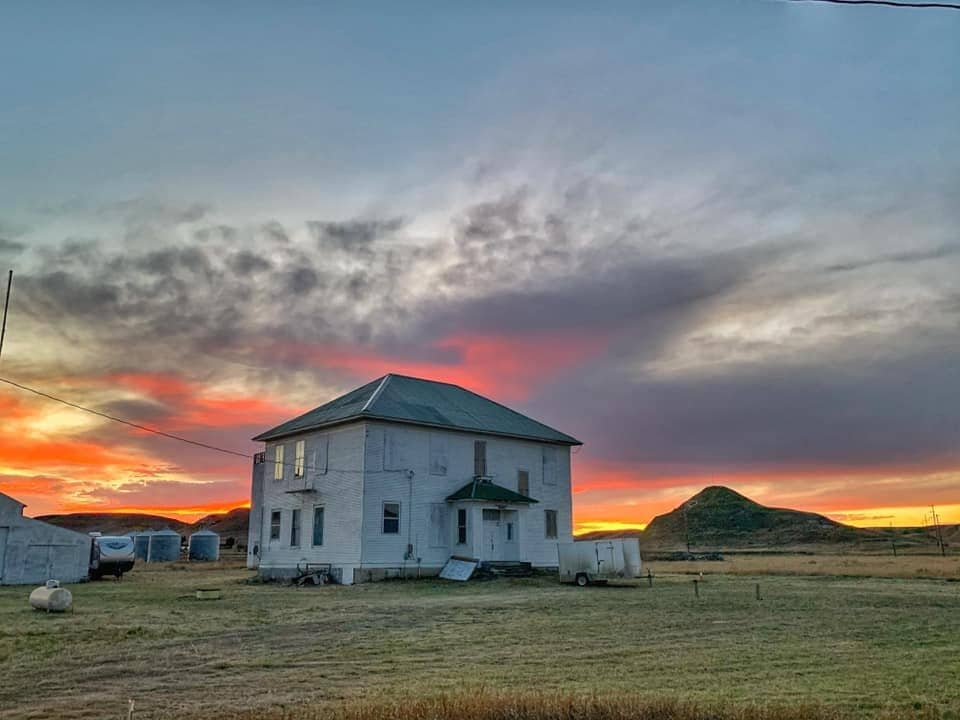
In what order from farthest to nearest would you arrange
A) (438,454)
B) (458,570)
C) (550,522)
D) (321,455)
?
(550,522) < (438,454) < (321,455) < (458,570)

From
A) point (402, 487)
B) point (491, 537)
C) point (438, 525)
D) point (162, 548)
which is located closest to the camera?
point (402, 487)

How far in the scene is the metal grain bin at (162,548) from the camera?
73.2 metres

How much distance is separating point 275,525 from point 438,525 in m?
8.62

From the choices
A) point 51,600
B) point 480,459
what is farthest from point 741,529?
point 51,600

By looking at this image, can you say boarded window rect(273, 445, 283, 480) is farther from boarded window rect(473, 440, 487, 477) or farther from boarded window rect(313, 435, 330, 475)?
boarded window rect(473, 440, 487, 477)

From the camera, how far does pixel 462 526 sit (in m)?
39.0

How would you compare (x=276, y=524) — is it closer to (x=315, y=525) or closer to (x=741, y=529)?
(x=315, y=525)

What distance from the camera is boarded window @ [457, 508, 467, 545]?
127 ft

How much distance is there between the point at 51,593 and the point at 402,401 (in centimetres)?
1987

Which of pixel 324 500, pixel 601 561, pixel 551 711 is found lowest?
pixel 551 711

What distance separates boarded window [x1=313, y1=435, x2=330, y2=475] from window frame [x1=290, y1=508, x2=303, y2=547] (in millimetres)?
2392

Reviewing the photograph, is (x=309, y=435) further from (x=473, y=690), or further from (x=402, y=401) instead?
(x=473, y=690)

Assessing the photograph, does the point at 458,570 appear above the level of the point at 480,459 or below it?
below

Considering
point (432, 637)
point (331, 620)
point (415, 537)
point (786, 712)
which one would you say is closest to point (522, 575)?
point (415, 537)
